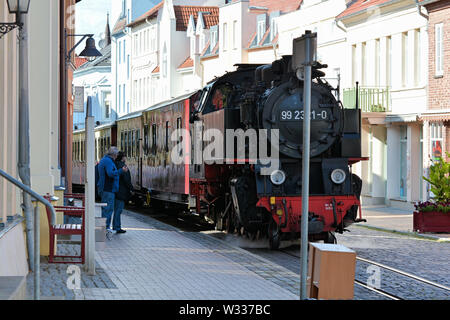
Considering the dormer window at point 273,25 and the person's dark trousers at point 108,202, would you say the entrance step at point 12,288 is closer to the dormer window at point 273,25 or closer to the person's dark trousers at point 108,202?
the person's dark trousers at point 108,202

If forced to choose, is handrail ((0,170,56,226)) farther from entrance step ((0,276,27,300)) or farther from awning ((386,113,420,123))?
awning ((386,113,420,123))

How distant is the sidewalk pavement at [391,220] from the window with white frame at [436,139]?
206 cm

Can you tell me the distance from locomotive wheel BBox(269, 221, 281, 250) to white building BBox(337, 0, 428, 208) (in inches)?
621

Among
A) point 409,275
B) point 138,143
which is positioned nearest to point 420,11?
point 138,143

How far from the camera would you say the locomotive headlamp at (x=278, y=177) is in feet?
52.0

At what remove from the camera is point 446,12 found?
2875cm

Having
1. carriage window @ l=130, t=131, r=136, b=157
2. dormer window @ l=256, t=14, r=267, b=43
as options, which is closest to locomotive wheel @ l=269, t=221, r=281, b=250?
carriage window @ l=130, t=131, r=136, b=157

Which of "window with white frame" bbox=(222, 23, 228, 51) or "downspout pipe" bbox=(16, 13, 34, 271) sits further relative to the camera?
"window with white frame" bbox=(222, 23, 228, 51)

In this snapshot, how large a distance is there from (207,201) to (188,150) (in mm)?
1928

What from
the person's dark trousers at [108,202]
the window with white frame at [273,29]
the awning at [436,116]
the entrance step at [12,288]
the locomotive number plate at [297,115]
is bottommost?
the entrance step at [12,288]

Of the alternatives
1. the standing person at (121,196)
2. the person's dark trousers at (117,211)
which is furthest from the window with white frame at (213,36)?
the person's dark trousers at (117,211)

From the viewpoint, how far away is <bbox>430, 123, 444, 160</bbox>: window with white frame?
2919 centimetres

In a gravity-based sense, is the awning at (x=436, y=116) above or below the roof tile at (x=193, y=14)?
below
